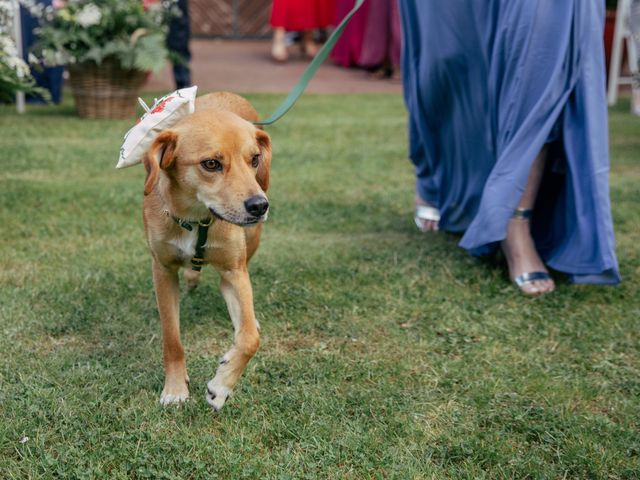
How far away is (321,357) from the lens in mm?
3117

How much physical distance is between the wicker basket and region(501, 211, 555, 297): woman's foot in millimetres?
4770

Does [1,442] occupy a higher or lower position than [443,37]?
lower

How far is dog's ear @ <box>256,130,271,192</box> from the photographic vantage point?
2.81 meters

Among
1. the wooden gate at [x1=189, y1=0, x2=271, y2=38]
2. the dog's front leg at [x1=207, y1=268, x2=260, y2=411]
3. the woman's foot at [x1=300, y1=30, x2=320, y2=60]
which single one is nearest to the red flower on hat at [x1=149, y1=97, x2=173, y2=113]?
the dog's front leg at [x1=207, y1=268, x2=260, y2=411]

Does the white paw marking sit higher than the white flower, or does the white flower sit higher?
the white flower

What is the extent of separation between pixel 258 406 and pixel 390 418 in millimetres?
425

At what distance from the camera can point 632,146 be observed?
24.1ft

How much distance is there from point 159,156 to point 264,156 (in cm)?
39

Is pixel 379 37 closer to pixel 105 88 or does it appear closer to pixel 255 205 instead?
pixel 105 88

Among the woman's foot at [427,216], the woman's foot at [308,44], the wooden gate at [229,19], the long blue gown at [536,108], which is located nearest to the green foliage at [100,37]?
the woman's foot at [427,216]

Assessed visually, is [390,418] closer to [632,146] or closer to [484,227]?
[484,227]

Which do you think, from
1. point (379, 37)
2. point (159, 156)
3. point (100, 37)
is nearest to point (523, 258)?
point (159, 156)

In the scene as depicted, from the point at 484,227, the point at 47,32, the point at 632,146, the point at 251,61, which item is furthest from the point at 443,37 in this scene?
the point at 251,61

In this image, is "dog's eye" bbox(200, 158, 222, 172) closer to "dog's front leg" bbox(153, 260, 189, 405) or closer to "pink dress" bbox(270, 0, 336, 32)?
"dog's front leg" bbox(153, 260, 189, 405)
